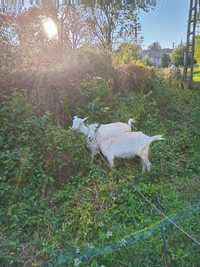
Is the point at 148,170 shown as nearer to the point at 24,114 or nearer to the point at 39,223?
the point at 39,223

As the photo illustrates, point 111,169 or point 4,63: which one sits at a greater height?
point 4,63

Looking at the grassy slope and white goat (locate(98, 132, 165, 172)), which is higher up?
white goat (locate(98, 132, 165, 172))

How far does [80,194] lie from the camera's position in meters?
2.98

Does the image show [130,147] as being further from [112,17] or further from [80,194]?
[112,17]

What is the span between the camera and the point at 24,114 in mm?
4039

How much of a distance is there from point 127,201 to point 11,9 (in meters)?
6.15

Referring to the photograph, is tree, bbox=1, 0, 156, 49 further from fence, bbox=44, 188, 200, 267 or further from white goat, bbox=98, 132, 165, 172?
fence, bbox=44, 188, 200, 267

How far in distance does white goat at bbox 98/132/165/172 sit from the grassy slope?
16 centimetres

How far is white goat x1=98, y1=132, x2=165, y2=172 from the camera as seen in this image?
11.5 feet

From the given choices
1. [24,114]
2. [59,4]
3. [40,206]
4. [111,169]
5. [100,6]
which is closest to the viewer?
[40,206]

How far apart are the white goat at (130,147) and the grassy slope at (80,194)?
158 millimetres

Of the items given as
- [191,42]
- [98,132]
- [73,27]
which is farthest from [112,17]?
[98,132]


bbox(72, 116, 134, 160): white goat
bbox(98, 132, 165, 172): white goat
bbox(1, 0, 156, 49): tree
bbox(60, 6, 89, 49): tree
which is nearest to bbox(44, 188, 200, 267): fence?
bbox(98, 132, 165, 172): white goat

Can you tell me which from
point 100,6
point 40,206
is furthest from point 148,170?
point 100,6
